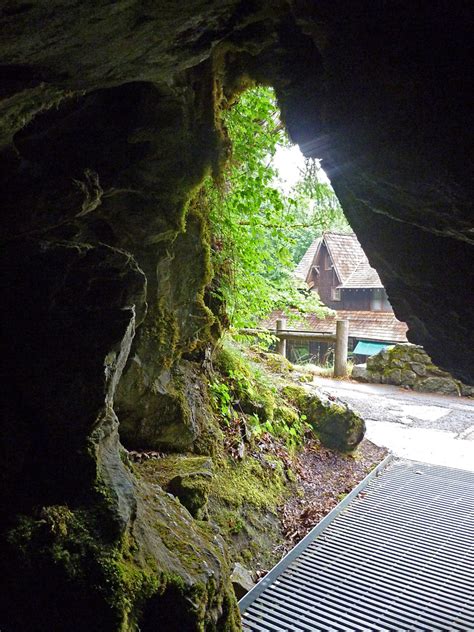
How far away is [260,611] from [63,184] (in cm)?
366

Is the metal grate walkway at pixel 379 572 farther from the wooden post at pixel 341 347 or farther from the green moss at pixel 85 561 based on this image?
the wooden post at pixel 341 347

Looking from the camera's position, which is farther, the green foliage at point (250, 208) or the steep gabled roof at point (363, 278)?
the steep gabled roof at point (363, 278)

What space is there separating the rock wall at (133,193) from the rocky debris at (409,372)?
34.1 ft

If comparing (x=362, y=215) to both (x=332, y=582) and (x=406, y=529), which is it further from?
(x=406, y=529)

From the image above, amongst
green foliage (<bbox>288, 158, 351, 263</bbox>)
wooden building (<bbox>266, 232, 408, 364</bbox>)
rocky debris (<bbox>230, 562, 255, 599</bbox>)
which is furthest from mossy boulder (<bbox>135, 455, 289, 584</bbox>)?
wooden building (<bbox>266, 232, 408, 364</bbox>)

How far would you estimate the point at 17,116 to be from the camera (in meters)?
2.51

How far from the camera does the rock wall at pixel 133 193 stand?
2297 millimetres

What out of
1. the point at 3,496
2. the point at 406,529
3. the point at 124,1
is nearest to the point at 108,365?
the point at 3,496

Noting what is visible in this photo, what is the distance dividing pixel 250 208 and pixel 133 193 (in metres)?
2.04

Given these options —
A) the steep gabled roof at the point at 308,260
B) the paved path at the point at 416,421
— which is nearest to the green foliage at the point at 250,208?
the paved path at the point at 416,421

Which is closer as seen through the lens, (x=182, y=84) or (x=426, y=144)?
(x=426, y=144)

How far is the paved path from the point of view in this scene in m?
8.45

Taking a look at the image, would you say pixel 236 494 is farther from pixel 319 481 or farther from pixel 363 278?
pixel 363 278

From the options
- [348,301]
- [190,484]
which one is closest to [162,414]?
[190,484]
